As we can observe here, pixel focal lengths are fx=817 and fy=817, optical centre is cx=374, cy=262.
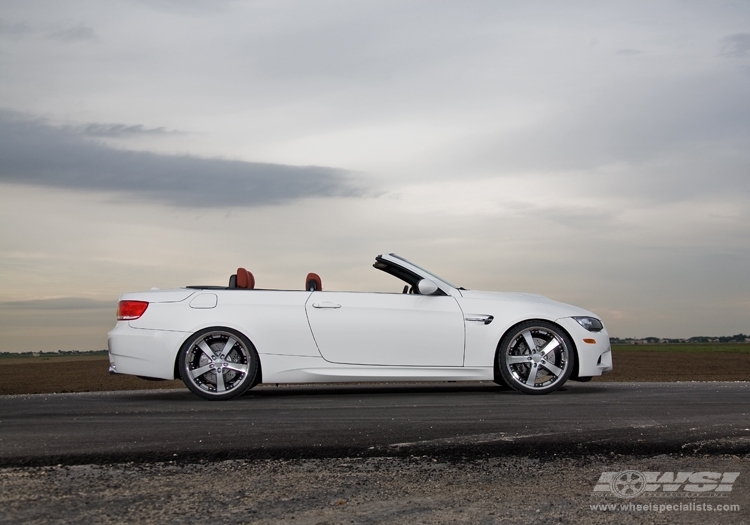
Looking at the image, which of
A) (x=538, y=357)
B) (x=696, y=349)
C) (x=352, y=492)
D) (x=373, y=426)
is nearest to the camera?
(x=352, y=492)

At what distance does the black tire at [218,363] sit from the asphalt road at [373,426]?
0.24m

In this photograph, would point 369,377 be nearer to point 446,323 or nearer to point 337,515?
point 446,323

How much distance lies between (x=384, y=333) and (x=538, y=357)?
5.36 feet

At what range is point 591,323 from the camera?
866cm

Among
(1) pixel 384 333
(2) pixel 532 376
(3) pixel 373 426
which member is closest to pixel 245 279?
(1) pixel 384 333

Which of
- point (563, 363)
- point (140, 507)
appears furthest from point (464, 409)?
point (140, 507)

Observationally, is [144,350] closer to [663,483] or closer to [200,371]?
[200,371]

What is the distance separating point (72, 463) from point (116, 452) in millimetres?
262

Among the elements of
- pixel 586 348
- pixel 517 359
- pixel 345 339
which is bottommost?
pixel 517 359

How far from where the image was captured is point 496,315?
8.36 m

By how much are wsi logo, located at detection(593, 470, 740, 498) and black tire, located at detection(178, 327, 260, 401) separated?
4.40 meters

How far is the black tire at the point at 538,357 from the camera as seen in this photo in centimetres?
836

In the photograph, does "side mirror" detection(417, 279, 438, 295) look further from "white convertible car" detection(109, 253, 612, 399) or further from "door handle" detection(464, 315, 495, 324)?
"door handle" detection(464, 315, 495, 324)

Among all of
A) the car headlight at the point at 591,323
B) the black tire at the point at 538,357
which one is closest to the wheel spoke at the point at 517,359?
the black tire at the point at 538,357
